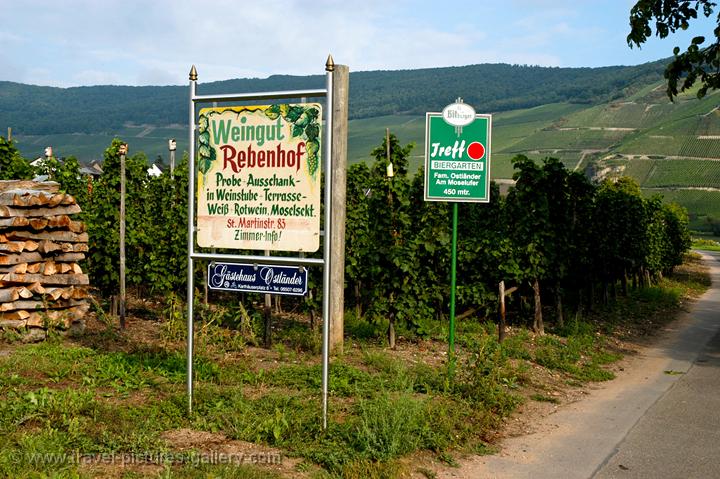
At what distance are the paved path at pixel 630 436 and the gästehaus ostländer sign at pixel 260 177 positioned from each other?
2607 mm

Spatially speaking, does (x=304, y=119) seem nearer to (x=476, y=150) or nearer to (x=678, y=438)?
(x=476, y=150)

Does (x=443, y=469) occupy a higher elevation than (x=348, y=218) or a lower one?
lower

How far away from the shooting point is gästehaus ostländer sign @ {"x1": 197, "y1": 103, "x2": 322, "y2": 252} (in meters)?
6.98

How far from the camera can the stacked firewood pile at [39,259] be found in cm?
1084

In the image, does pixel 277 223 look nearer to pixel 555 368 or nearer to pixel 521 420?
pixel 521 420

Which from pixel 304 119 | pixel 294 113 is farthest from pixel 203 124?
pixel 304 119

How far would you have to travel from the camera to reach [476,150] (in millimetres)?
9930

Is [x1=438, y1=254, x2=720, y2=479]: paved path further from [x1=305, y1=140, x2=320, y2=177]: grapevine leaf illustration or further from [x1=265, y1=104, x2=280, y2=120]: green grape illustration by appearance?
[x1=265, y1=104, x2=280, y2=120]: green grape illustration

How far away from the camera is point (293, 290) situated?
698 centimetres

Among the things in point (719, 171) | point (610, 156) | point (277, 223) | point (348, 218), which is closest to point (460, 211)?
point (348, 218)

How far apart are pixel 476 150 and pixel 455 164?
1.06ft

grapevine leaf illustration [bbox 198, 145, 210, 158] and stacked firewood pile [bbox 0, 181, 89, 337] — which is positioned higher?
grapevine leaf illustration [bbox 198, 145, 210, 158]

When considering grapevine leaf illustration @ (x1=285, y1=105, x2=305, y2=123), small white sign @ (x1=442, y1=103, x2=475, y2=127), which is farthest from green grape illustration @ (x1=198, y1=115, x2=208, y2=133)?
small white sign @ (x1=442, y1=103, x2=475, y2=127)

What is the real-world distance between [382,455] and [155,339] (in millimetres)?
6066
